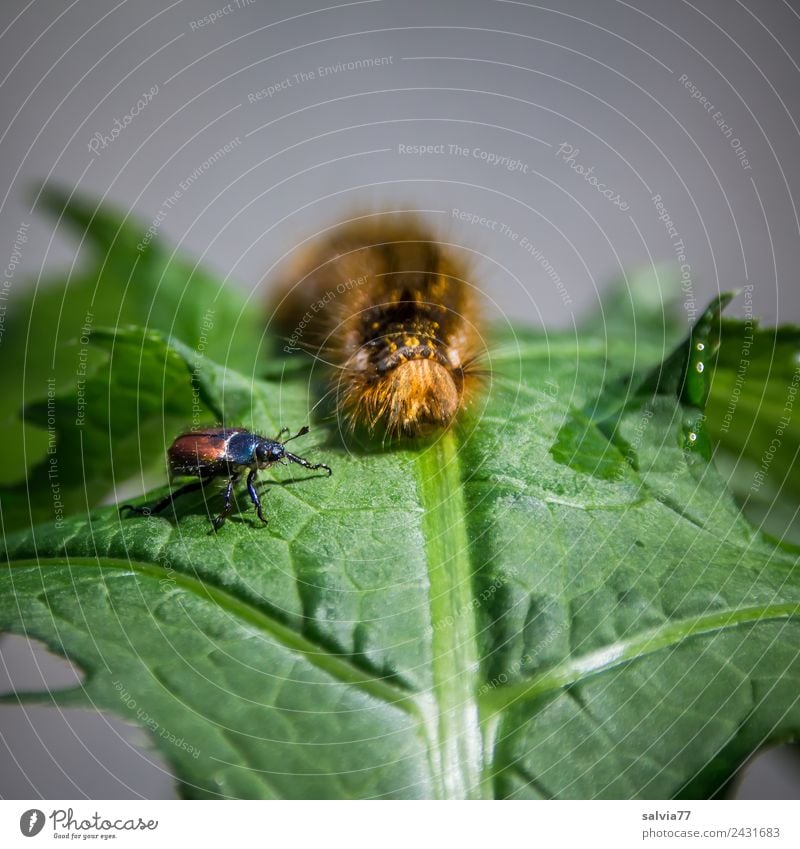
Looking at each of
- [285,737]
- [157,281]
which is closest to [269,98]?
[157,281]

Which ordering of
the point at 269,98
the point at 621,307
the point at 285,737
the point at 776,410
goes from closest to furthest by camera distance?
the point at 285,737 < the point at 269,98 < the point at 776,410 < the point at 621,307

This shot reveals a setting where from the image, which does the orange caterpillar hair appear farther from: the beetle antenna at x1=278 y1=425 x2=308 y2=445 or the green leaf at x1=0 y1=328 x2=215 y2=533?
the green leaf at x1=0 y1=328 x2=215 y2=533

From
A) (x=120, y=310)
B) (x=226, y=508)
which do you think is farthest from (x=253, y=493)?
(x=120, y=310)

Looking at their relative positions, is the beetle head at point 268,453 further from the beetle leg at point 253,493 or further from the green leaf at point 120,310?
the green leaf at point 120,310

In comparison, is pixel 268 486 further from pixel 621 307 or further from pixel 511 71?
pixel 621 307

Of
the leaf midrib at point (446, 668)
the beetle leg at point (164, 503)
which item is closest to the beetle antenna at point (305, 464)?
the beetle leg at point (164, 503)

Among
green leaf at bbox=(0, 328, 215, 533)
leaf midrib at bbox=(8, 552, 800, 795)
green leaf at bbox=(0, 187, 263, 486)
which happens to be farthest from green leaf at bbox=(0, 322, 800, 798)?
green leaf at bbox=(0, 187, 263, 486)
